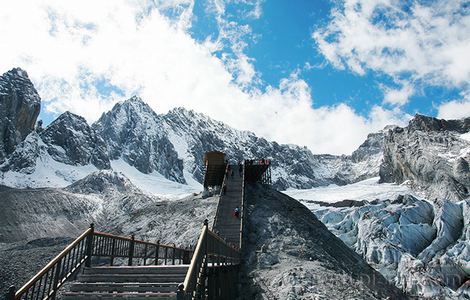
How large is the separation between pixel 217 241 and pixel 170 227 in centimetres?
2274

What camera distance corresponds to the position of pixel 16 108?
561 ft

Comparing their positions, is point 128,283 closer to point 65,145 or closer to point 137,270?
point 137,270

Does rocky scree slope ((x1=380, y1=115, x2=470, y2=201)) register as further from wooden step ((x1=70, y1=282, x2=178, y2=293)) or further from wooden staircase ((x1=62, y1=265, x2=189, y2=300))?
wooden step ((x1=70, y1=282, x2=178, y2=293))

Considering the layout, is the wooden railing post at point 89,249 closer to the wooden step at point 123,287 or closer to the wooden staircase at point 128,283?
the wooden staircase at point 128,283

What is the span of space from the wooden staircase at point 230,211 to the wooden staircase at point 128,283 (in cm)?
1582

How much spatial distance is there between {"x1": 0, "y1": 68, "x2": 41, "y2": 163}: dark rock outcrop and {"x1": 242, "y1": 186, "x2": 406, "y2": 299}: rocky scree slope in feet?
516

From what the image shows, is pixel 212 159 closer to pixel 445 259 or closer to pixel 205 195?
pixel 205 195

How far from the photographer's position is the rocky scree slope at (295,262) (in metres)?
22.0

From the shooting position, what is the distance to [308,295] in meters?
21.0

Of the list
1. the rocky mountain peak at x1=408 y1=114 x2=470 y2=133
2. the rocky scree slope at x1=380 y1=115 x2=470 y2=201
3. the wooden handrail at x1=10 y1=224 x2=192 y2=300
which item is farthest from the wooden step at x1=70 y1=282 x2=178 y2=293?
the rocky mountain peak at x1=408 y1=114 x2=470 y2=133

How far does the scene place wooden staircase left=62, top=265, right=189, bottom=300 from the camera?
9.44 meters

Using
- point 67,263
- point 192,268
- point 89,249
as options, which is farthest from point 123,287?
point 192,268

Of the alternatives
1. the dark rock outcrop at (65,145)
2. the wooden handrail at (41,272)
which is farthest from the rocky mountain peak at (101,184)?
the wooden handrail at (41,272)

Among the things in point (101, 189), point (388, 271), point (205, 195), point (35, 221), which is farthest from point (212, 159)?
point (101, 189)
